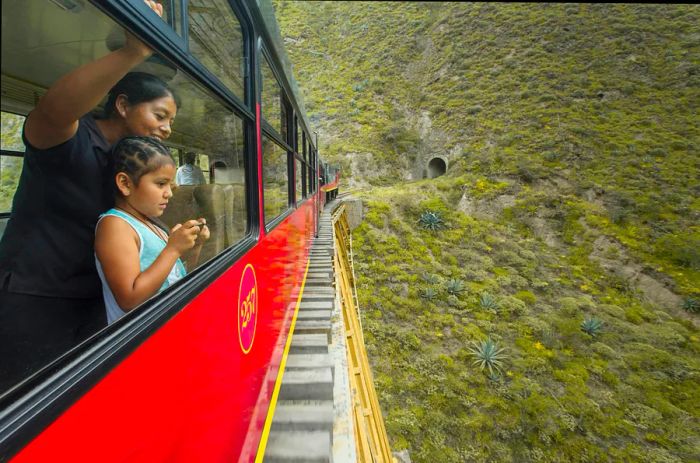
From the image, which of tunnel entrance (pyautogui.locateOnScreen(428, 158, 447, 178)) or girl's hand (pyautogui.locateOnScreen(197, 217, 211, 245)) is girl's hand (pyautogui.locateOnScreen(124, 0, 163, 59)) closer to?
girl's hand (pyautogui.locateOnScreen(197, 217, 211, 245))

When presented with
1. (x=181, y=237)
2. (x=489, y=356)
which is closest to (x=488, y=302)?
(x=489, y=356)

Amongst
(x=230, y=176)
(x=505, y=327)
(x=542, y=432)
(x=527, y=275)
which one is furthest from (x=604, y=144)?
(x=230, y=176)

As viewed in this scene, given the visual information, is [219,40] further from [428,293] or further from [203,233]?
[428,293]

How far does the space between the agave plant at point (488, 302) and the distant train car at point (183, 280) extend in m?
14.3

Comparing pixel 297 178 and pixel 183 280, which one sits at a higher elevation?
pixel 297 178

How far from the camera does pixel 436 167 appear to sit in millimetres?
28891

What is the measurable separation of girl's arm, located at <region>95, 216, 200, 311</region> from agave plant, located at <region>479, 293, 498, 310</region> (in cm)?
1582

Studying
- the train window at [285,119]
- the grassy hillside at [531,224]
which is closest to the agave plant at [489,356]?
the grassy hillside at [531,224]

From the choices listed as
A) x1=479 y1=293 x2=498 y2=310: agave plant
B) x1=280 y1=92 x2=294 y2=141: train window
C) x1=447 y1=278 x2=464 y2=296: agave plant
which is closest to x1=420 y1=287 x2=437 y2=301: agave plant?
x1=447 y1=278 x2=464 y2=296: agave plant

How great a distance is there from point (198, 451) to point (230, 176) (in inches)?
51.0

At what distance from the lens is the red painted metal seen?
62 cm

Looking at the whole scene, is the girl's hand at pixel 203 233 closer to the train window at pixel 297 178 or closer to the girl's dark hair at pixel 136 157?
the girl's dark hair at pixel 136 157

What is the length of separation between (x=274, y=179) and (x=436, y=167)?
2831 cm

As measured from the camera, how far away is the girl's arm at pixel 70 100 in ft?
2.18
